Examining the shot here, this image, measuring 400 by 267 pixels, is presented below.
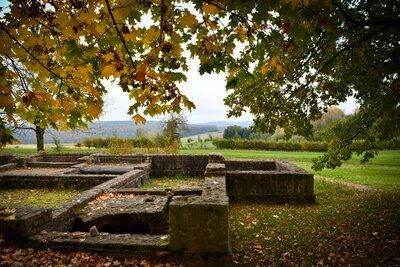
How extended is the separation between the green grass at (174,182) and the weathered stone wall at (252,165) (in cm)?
172

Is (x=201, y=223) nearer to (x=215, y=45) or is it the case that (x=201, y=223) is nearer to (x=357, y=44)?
(x=215, y=45)

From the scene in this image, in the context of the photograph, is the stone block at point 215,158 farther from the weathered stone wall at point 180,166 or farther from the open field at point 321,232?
the open field at point 321,232

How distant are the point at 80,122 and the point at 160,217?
3.35 meters

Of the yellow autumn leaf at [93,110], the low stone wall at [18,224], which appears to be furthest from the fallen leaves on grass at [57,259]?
the yellow autumn leaf at [93,110]

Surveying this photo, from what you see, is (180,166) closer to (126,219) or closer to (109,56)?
(126,219)

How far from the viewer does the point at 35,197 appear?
10.9m

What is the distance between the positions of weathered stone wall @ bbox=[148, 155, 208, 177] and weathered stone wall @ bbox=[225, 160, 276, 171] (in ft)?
5.01

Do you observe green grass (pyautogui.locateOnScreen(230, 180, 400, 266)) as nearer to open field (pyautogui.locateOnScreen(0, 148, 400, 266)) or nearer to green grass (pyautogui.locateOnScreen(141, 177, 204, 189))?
open field (pyautogui.locateOnScreen(0, 148, 400, 266))

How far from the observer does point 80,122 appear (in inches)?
189

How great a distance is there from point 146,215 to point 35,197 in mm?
5970

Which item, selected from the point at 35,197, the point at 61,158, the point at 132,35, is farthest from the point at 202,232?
the point at 61,158

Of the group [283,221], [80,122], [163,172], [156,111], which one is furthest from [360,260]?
[163,172]

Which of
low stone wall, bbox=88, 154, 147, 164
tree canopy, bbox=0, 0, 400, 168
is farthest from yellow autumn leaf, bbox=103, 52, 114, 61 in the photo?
low stone wall, bbox=88, 154, 147, 164

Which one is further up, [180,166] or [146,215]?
[180,166]
